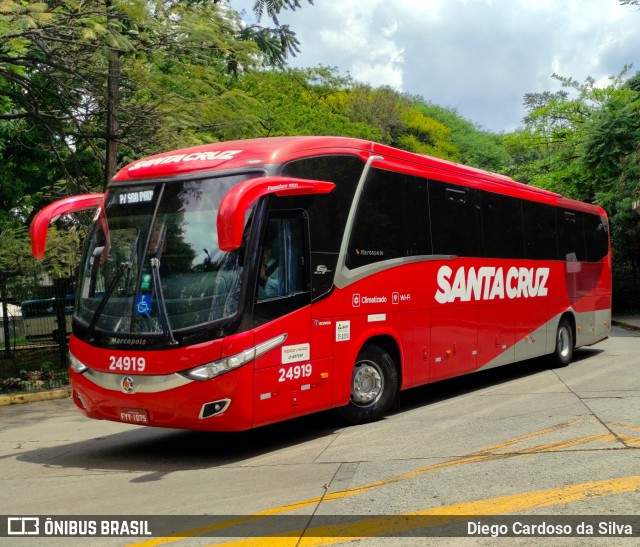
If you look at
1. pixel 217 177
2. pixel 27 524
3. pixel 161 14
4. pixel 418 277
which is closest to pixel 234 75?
pixel 161 14

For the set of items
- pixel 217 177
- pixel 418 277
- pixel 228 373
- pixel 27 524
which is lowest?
pixel 27 524

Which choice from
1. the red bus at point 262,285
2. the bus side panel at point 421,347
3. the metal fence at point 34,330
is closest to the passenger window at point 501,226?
the red bus at point 262,285

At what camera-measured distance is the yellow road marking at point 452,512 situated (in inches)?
217

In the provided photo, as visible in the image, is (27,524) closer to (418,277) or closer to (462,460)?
(462,460)

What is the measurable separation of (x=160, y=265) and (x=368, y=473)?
10.1 feet

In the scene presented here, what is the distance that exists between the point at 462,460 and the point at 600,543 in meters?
2.52

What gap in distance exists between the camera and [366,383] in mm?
10234

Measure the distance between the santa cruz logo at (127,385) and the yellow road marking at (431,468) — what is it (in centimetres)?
265

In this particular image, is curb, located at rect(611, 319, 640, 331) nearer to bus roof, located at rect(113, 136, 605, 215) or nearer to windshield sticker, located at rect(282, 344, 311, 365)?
bus roof, located at rect(113, 136, 605, 215)

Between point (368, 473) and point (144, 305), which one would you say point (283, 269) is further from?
point (368, 473)

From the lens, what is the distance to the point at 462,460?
755 centimetres

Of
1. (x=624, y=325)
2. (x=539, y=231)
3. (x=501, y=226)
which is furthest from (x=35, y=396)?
(x=624, y=325)

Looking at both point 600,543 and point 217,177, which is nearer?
point 600,543

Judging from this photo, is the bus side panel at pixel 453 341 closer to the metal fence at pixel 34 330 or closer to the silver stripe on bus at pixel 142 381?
the silver stripe on bus at pixel 142 381
